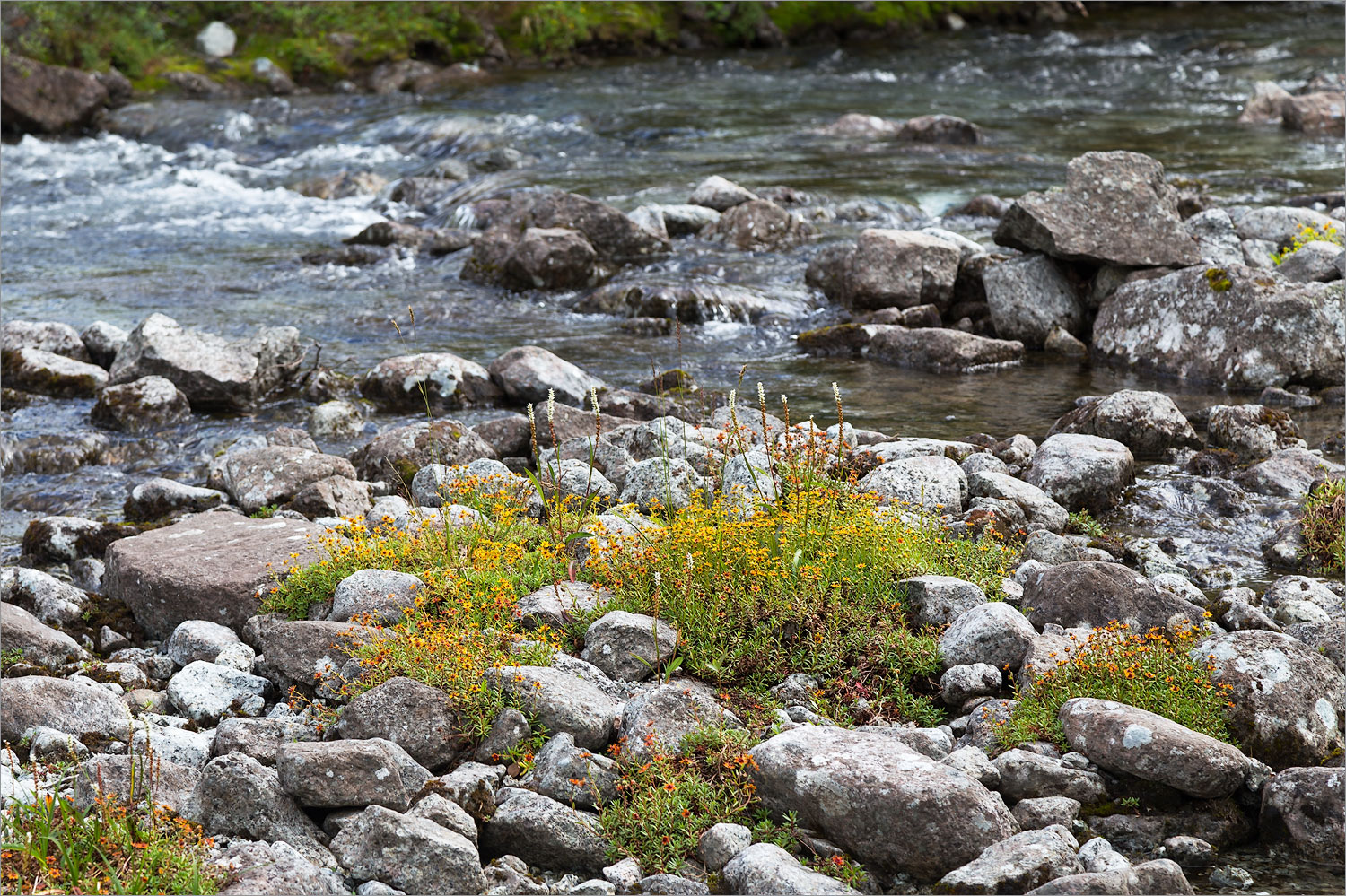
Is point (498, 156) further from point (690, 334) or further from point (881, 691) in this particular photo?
point (881, 691)

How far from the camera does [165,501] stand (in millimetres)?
9711

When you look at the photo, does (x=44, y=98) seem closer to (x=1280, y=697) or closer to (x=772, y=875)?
(x=772, y=875)

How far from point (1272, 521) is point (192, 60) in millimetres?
32409

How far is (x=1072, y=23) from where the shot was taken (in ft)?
136

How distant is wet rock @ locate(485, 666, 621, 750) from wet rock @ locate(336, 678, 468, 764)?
Answer: 0.30 meters

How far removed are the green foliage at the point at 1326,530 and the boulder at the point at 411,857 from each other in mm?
6300

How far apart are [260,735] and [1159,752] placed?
4.24 metres

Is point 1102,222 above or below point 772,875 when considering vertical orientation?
above

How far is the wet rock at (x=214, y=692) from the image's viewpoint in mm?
6367

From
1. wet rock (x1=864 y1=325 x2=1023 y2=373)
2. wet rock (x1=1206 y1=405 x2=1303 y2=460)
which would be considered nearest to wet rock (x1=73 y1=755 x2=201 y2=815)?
wet rock (x1=1206 y1=405 x2=1303 y2=460)

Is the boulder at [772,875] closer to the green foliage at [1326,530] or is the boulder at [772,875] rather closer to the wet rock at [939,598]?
the wet rock at [939,598]

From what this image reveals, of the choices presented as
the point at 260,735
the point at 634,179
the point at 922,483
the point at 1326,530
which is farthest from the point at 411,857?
the point at 634,179

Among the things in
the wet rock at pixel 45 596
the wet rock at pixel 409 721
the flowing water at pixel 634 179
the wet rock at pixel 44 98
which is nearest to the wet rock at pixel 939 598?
the wet rock at pixel 409 721

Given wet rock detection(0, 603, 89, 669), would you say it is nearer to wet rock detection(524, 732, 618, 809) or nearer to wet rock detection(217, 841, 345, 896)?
wet rock detection(217, 841, 345, 896)
